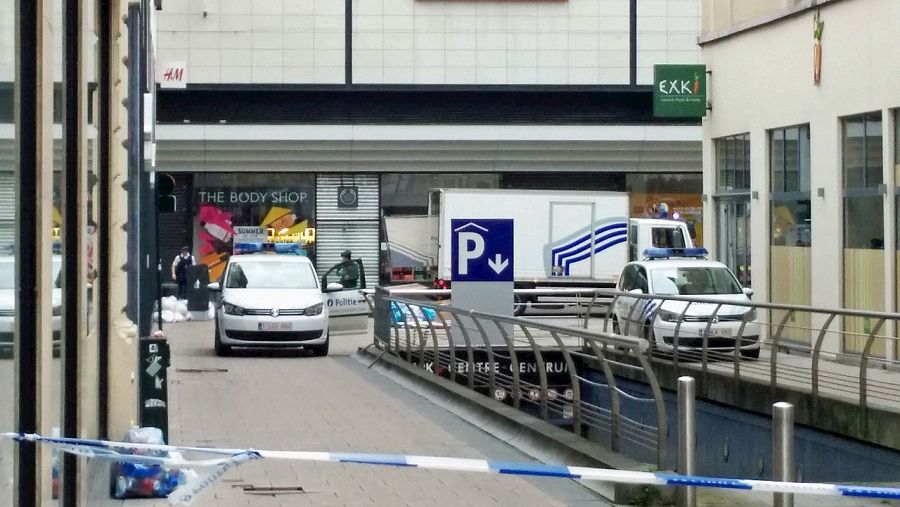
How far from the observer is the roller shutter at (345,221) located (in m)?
42.3

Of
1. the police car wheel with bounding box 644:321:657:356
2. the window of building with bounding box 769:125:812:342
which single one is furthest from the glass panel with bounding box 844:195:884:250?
the police car wheel with bounding box 644:321:657:356

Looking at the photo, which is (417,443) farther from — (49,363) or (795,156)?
(795,156)

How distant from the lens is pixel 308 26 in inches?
1626

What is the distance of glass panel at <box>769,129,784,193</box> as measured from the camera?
25.0 metres

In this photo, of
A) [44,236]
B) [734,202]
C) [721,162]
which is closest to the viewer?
[44,236]

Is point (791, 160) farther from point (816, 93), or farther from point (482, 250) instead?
point (482, 250)

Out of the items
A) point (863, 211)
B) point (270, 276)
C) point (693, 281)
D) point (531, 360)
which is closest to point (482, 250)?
Result: point (531, 360)

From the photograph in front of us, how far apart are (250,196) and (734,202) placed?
18360 mm

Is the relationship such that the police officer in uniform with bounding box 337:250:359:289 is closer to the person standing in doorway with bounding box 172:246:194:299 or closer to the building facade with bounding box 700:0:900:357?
the building facade with bounding box 700:0:900:357

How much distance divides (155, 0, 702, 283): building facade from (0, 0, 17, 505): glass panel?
36484 mm

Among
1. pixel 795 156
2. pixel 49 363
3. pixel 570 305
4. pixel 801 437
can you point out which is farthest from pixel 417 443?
pixel 570 305

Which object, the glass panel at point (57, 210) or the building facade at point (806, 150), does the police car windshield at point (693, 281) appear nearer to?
the building facade at point (806, 150)

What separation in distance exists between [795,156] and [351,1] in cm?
1957

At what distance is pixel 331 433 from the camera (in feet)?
44.1
